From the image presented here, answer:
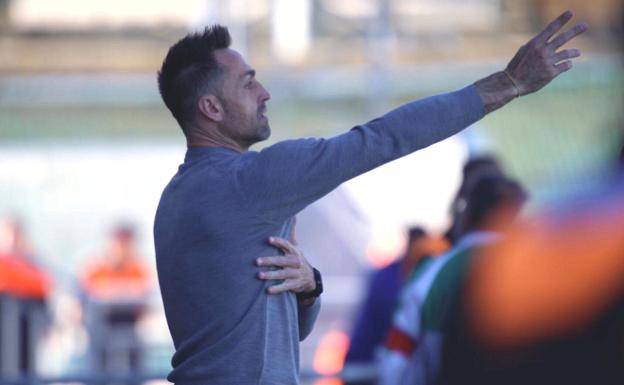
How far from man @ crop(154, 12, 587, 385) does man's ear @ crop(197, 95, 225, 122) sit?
5.1 inches

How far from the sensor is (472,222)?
6.37 meters

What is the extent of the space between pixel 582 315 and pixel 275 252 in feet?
5.08

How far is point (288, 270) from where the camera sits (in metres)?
4.16

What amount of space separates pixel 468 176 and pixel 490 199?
1.17m

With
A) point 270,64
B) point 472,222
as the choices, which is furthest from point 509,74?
point 270,64

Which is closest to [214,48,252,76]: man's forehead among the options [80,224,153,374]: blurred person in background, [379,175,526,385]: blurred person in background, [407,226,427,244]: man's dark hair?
[379,175,526,385]: blurred person in background

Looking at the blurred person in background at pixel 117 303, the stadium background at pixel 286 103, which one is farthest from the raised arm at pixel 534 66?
the stadium background at pixel 286 103

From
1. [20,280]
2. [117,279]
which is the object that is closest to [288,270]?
[20,280]

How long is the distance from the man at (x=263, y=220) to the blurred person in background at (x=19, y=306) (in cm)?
700

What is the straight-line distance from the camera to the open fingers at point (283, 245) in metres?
4.13

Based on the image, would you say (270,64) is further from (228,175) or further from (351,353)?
(228,175)

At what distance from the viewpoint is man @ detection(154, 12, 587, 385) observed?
406 centimetres

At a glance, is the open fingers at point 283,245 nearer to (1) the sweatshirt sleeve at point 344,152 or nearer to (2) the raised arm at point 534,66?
(1) the sweatshirt sleeve at point 344,152

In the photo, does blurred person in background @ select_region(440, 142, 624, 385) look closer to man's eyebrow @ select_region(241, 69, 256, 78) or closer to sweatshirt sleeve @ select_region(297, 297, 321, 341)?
sweatshirt sleeve @ select_region(297, 297, 321, 341)
